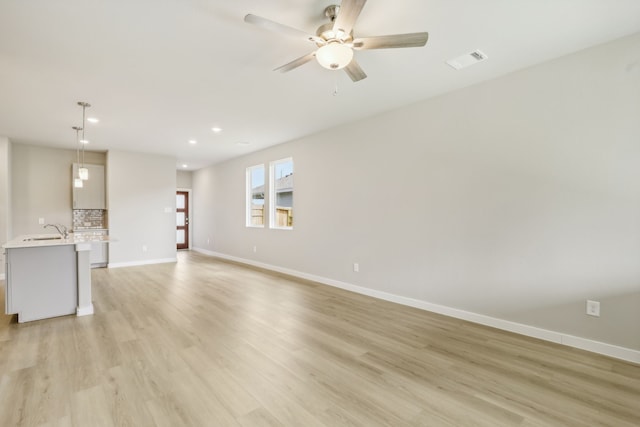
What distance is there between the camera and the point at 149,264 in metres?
7.06

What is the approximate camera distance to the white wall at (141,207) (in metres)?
6.69

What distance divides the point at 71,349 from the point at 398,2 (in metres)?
3.91

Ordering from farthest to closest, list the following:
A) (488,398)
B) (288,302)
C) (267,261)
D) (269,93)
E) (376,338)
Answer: (267,261), (288,302), (269,93), (376,338), (488,398)

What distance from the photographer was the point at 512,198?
3133mm

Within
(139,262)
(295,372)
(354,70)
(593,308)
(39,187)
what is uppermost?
(354,70)

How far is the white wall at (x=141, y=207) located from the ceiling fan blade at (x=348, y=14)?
658 cm

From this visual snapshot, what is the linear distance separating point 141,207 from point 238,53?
566 cm

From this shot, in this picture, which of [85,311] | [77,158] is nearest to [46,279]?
[85,311]

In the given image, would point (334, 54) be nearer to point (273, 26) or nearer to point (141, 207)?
point (273, 26)

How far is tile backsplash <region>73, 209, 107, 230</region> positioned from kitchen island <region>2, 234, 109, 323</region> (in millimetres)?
3684

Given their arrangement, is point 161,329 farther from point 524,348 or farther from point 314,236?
point 524,348

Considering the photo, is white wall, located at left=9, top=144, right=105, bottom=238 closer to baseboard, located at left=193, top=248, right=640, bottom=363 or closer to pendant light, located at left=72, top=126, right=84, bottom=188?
pendant light, located at left=72, top=126, right=84, bottom=188

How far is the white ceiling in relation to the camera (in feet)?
7.10

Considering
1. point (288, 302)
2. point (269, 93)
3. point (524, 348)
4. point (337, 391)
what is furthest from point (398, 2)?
point (288, 302)
